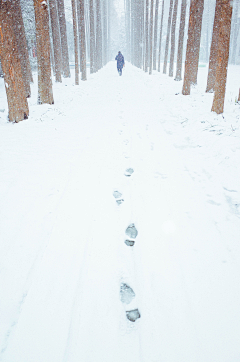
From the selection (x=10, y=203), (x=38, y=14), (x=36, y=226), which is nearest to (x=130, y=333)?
(x=36, y=226)

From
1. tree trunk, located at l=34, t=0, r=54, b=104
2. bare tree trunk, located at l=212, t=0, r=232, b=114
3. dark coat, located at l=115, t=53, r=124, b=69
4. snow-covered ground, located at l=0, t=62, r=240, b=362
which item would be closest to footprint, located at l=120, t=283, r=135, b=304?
snow-covered ground, located at l=0, t=62, r=240, b=362

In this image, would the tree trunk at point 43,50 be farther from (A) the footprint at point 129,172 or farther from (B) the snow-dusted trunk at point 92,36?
(B) the snow-dusted trunk at point 92,36

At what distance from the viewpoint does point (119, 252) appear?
182 centimetres

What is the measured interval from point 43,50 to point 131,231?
6875mm

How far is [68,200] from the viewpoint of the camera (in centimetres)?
252

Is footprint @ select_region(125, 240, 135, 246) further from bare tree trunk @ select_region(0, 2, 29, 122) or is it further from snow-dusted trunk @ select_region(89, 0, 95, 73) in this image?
snow-dusted trunk @ select_region(89, 0, 95, 73)

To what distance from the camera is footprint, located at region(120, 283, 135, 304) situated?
1465 mm

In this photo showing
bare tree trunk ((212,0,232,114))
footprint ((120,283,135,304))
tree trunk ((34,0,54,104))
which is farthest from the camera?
tree trunk ((34,0,54,104))

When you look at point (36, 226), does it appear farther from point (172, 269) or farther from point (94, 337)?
point (172, 269)

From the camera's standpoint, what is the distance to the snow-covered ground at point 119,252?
1.24 meters

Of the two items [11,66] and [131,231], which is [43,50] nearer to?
[11,66]

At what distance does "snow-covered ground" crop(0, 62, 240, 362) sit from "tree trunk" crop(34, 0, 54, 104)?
367 centimetres

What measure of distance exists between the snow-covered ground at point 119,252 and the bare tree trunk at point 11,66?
1.71 m

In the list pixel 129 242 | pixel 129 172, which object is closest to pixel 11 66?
pixel 129 172
